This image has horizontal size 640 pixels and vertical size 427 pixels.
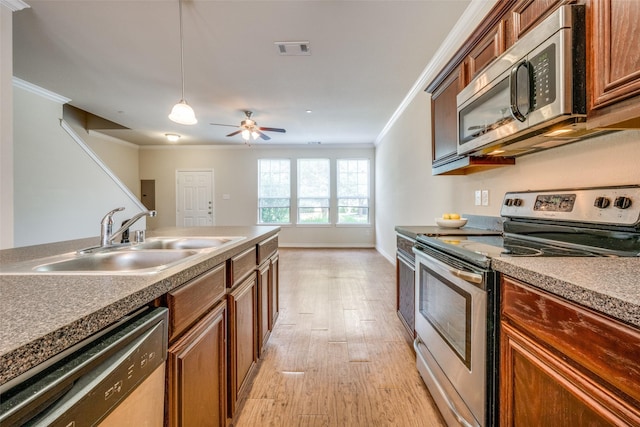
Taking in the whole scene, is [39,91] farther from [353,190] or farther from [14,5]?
[353,190]

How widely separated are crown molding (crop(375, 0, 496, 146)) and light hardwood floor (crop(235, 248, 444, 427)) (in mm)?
2572

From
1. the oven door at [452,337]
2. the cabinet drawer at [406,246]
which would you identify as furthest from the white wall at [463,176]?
the oven door at [452,337]

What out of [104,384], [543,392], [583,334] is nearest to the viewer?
[104,384]

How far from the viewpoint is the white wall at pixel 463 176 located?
47.1 inches

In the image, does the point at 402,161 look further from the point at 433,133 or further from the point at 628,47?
the point at 628,47

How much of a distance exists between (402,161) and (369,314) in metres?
2.59

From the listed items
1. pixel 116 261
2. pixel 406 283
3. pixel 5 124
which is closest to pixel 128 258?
pixel 116 261

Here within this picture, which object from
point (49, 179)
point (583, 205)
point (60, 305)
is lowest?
point (60, 305)

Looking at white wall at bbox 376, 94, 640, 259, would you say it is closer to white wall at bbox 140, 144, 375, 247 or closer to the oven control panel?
the oven control panel

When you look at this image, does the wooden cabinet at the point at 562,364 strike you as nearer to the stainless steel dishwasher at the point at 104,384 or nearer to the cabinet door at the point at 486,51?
the stainless steel dishwasher at the point at 104,384

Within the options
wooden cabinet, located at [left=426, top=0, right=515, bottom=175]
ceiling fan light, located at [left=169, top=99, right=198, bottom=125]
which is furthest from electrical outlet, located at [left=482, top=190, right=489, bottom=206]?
ceiling fan light, located at [left=169, top=99, right=198, bottom=125]

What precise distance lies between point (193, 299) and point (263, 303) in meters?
1.04

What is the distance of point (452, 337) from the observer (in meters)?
1.35

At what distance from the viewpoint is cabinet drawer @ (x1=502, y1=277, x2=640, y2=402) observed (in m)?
0.59
